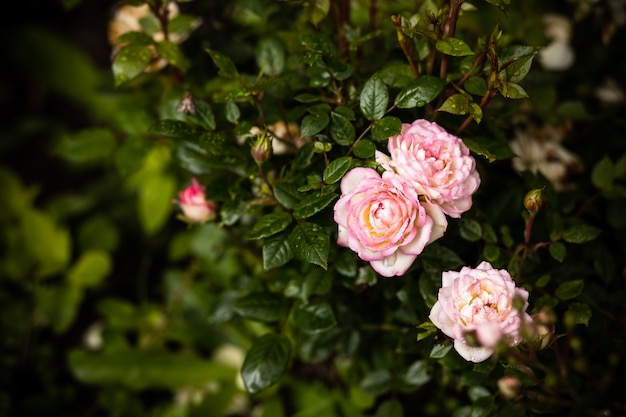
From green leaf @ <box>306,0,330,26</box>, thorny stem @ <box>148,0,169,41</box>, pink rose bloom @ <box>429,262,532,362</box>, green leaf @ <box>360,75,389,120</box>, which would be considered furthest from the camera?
thorny stem @ <box>148,0,169,41</box>

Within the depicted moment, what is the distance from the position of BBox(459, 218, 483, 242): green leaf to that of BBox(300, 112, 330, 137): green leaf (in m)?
0.23

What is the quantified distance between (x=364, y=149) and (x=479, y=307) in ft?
0.77

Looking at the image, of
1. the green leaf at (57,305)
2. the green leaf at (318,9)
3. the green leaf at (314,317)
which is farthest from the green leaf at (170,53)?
the green leaf at (57,305)

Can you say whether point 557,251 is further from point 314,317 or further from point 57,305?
point 57,305

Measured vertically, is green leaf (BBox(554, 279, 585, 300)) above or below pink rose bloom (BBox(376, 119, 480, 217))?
below

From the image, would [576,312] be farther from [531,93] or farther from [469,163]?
[531,93]

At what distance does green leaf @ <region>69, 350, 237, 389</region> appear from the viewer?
4.35ft

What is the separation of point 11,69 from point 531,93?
1.84 metres

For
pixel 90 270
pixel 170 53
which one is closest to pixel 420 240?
pixel 170 53

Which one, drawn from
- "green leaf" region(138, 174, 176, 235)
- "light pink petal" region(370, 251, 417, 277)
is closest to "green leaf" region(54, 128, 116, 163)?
"green leaf" region(138, 174, 176, 235)

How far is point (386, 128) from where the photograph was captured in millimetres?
730

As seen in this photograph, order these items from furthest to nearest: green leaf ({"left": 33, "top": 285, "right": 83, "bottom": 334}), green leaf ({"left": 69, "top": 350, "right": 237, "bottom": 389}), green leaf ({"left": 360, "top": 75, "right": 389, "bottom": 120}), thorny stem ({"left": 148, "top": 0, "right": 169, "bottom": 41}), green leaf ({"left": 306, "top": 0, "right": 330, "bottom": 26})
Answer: green leaf ({"left": 33, "top": 285, "right": 83, "bottom": 334}) < green leaf ({"left": 69, "top": 350, "right": 237, "bottom": 389}) < thorny stem ({"left": 148, "top": 0, "right": 169, "bottom": 41}) < green leaf ({"left": 306, "top": 0, "right": 330, "bottom": 26}) < green leaf ({"left": 360, "top": 75, "right": 389, "bottom": 120})

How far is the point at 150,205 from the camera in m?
1.36

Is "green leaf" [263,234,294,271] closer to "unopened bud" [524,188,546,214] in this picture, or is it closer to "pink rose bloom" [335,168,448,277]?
"pink rose bloom" [335,168,448,277]
